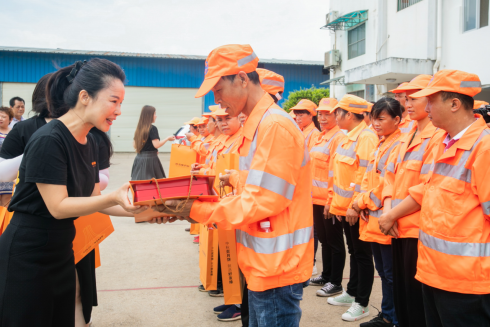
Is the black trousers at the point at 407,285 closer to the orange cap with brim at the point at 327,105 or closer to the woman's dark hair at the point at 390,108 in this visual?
the woman's dark hair at the point at 390,108

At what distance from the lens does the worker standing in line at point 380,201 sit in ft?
10.6

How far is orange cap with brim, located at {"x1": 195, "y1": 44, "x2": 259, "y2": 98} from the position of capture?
188cm

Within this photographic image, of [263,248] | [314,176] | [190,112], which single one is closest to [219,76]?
[263,248]

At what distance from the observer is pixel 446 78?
89.4 inches

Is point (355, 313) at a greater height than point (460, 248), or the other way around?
point (460, 248)

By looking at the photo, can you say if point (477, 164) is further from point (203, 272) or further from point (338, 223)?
point (203, 272)

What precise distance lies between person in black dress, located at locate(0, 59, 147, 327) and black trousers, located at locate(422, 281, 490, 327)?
5.63 feet

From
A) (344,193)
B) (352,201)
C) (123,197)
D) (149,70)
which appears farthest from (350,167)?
(149,70)

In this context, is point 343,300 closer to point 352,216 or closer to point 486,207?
point 352,216

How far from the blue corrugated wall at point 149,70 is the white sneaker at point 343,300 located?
21588 millimetres

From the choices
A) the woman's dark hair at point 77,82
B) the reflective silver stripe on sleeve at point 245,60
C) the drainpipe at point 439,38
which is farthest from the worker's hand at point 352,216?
the drainpipe at point 439,38

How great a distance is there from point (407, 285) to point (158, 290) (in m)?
2.69

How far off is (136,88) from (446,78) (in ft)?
79.4

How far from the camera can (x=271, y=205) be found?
5.64 feet
